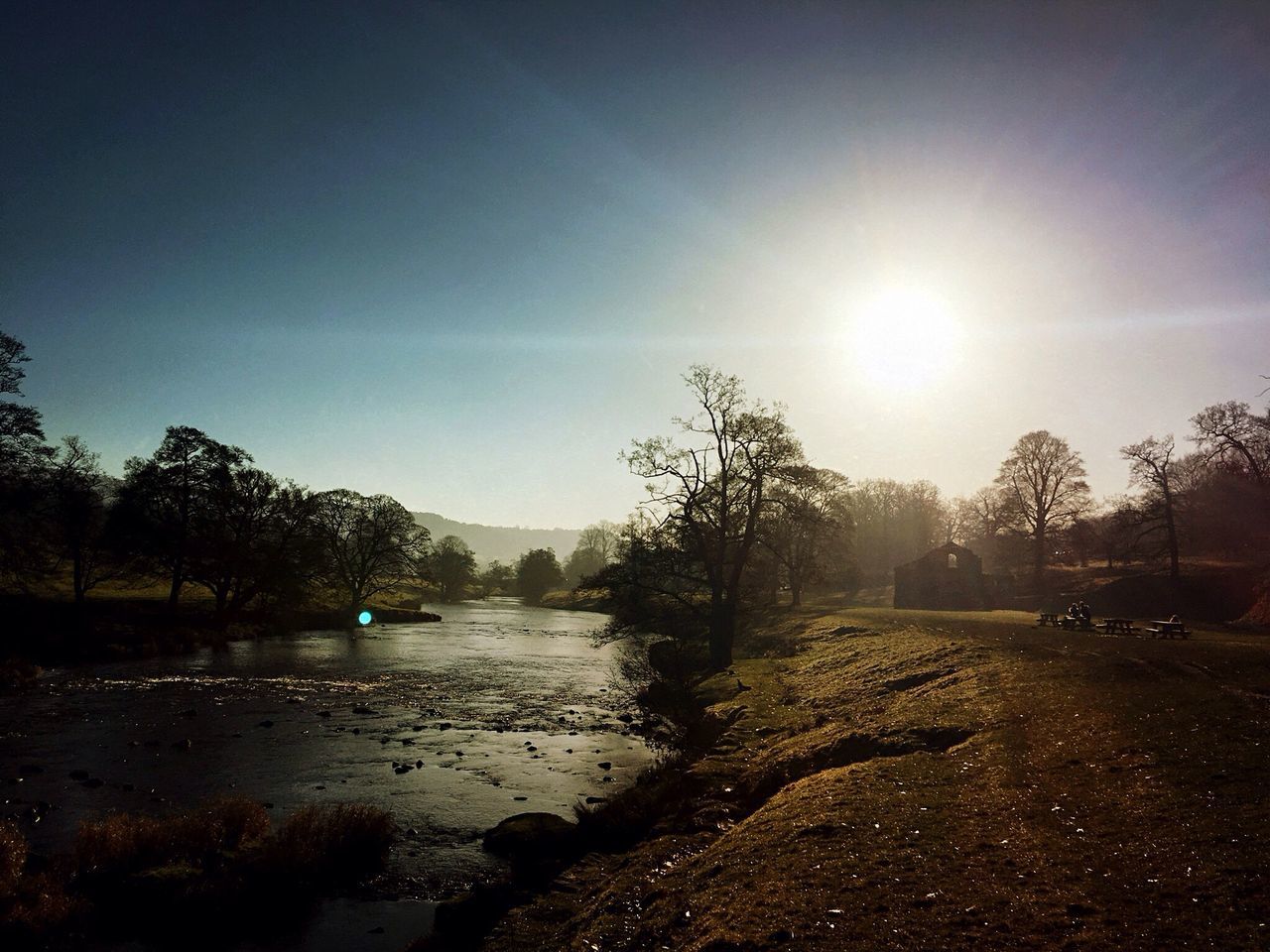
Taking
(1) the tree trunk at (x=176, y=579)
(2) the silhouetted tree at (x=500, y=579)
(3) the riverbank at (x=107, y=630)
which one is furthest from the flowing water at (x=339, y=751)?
(2) the silhouetted tree at (x=500, y=579)

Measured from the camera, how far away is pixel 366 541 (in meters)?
79.4

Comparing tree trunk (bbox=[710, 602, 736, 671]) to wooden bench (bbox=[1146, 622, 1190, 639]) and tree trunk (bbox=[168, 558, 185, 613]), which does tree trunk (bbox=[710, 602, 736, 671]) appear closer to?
wooden bench (bbox=[1146, 622, 1190, 639])

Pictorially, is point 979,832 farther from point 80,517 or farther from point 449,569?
point 449,569

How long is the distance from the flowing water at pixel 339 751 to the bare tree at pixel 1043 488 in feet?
161

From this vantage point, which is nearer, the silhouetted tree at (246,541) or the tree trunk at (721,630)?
the tree trunk at (721,630)

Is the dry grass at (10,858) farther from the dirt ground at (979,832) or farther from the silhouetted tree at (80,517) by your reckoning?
the silhouetted tree at (80,517)

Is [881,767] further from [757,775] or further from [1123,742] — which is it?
[1123,742]

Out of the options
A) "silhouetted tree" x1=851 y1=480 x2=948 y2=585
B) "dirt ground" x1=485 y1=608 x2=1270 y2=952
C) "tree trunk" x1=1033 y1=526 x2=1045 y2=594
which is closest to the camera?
"dirt ground" x1=485 y1=608 x2=1270 y2=952

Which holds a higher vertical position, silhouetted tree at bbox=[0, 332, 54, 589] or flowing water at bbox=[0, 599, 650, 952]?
silhouetted tree at bbox=[0, 332, 54, 589]

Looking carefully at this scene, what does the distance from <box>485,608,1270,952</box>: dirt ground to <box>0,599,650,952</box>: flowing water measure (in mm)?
3712

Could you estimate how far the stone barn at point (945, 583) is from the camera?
190 feet

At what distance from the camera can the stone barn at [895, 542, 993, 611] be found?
58062 mm

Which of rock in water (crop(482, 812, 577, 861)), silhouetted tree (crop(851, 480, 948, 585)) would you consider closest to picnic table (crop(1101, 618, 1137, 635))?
rock in water (crop(482, 812, 577, 861))

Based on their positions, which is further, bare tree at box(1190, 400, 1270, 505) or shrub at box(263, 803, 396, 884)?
bare tree at box(1190, 400, 1270, 505)
